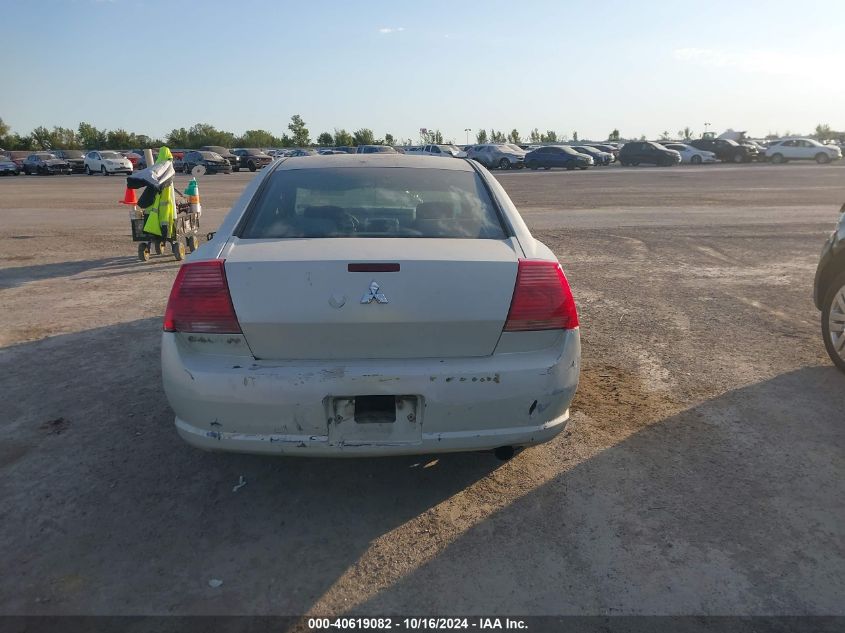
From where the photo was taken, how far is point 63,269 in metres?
9.23

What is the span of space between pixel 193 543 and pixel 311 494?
0.64 meters

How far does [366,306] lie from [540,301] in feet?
2.61

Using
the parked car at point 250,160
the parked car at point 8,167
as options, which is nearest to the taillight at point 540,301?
the parked car at point 250,160

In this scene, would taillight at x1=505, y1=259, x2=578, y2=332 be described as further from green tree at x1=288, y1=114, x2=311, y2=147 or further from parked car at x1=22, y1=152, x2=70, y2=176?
green tree at x1=288, y1=114, x2=311, y2=147

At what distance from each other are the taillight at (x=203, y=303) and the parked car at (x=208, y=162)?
139 feet

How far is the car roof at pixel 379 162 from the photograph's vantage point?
13.5 ft

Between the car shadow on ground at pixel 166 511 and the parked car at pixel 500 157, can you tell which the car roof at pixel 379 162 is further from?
the parked car at pixel 500 157

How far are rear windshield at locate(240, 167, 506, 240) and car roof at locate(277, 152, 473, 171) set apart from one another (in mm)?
74

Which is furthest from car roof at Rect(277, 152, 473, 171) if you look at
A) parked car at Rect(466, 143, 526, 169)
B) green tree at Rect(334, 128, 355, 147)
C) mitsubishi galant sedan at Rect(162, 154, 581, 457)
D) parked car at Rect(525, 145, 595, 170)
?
green tree at Rect(334, 128, 355, 147)

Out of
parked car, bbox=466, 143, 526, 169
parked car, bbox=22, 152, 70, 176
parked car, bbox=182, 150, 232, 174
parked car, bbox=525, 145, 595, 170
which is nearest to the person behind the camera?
parked car, bbox=182, 150, 232, 174

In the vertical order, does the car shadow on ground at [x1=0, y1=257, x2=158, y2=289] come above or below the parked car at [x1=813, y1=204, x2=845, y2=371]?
below

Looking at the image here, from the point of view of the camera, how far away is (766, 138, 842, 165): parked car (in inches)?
1825

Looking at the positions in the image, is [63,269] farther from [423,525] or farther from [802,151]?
[802,151]

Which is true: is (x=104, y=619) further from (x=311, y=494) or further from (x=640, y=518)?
(x=640, y=518)
